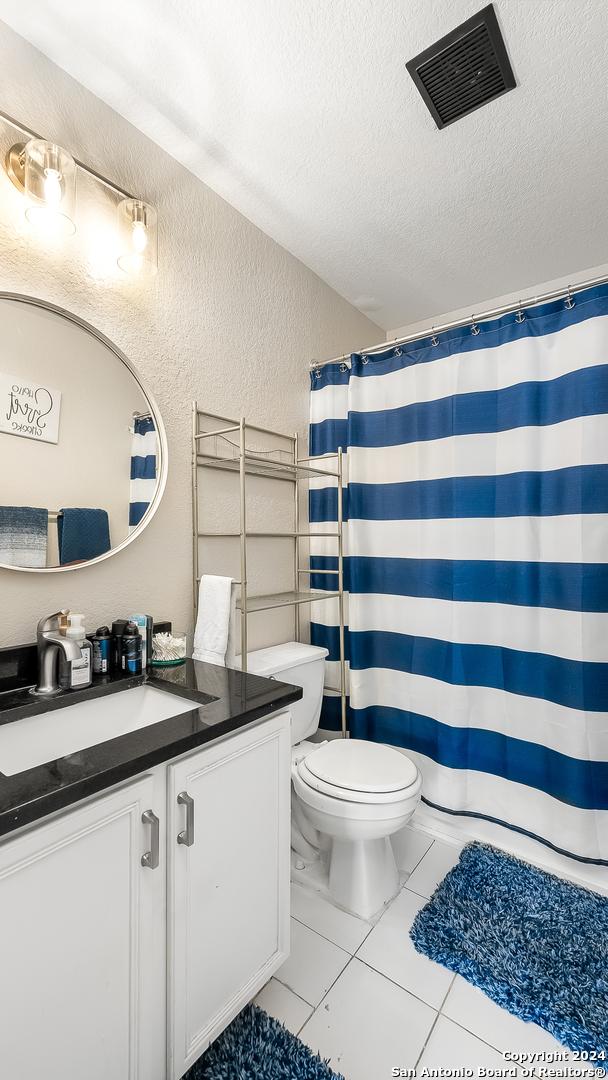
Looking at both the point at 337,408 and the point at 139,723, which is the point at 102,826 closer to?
the point at 139,723

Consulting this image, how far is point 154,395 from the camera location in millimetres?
1492

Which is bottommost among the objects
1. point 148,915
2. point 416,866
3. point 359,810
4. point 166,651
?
point 416,866

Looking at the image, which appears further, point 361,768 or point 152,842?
point 361,768

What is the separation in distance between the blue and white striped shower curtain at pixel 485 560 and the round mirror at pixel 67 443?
95 cm

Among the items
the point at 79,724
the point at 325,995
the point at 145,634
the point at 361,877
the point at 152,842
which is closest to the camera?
the point at 152,842

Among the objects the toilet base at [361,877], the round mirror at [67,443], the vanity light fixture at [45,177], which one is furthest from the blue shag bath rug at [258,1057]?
the vanity light fixture at [45,177]

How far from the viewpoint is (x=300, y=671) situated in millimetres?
1799

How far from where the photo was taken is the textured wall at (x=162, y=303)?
1191 mm

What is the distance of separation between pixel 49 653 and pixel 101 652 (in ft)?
0.48

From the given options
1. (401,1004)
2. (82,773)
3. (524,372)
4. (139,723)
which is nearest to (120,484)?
(139,723)

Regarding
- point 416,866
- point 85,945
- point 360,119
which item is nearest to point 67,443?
point 85,945

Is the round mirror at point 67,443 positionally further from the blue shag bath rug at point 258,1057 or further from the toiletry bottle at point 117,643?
the blue shag bath rug at point 258,1057

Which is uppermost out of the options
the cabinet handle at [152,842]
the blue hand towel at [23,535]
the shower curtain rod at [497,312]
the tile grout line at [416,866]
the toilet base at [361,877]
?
the shower curtain rod at [497,312]

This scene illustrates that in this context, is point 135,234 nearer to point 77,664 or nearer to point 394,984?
point 77,664
